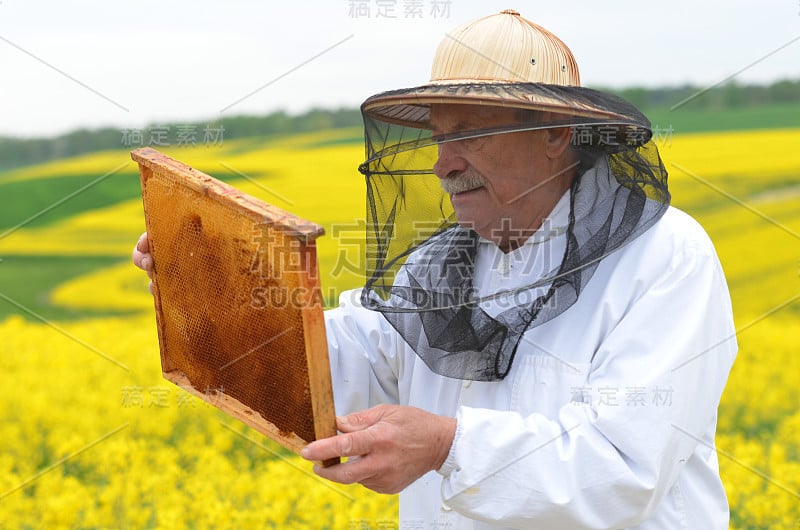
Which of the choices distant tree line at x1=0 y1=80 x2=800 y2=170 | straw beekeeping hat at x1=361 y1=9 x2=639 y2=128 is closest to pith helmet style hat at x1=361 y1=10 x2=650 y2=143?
straw beekeeping hat at x1=361 y1=9 x2=639 y2=128

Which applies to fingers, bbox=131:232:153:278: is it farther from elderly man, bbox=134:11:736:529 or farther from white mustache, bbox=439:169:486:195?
white mustache, bbox=439:169:486:195

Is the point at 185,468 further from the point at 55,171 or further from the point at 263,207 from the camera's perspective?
the point at 55,171

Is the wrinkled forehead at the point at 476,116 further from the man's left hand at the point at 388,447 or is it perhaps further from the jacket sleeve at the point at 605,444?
the man's left hand at the point at 388,447

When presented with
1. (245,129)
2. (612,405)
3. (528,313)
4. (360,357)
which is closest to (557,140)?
(528,313)

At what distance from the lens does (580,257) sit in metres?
2.26

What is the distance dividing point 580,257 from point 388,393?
93cm

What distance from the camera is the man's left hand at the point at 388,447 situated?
77.2 inches

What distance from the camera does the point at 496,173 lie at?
2.34 metres

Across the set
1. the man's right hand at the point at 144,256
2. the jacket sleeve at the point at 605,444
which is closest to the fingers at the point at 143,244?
the man's right hand at the point at 144,256

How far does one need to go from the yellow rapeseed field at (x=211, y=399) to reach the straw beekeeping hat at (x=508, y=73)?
0.82 m

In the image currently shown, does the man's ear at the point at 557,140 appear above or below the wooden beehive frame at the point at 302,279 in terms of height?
above

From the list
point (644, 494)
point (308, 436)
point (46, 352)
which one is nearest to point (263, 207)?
point (308, 436)

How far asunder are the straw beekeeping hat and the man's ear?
0.13 metres

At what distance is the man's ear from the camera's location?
2.37 meters
